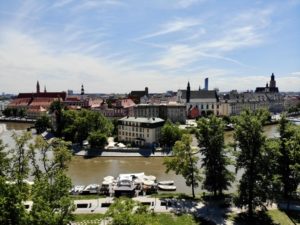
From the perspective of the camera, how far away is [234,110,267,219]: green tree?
2870 centimetres

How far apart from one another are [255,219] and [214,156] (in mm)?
7123

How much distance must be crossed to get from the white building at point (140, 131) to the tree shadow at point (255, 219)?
34270 millimetres

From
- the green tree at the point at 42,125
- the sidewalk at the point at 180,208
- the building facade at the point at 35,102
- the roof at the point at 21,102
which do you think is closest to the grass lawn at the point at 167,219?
the sidewalk at the point at 180,208

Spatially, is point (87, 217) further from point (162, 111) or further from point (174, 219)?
point (162, 111)

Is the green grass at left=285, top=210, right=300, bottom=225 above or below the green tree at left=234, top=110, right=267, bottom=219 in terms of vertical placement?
below

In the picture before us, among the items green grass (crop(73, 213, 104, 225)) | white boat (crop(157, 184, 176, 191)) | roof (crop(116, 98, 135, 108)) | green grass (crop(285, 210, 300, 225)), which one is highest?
roof (crop(116, 98, 135, 108))

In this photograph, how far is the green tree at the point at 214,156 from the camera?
33.0 meters

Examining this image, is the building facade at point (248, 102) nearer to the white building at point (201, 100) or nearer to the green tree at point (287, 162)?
the white building at point (201, 100)

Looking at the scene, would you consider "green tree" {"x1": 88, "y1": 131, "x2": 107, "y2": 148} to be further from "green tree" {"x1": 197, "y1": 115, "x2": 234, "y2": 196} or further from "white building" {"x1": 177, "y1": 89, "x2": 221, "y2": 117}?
"white building" {"x1": 177, "y1": 89, "x2": 221, "y2": 117}

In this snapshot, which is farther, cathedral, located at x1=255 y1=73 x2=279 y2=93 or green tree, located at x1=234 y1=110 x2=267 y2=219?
cathedral, located at x1=255 y1=73 x2=279 y2=93

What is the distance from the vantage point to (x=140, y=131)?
63531mm

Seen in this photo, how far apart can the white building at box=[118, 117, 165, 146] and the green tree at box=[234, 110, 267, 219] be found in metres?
33.7

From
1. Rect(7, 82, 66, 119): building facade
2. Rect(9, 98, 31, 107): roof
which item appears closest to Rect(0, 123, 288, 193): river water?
Rect(7, 82, 66, 119): building facade

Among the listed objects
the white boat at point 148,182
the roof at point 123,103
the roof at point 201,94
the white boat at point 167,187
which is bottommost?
the white boat at point 167,187
